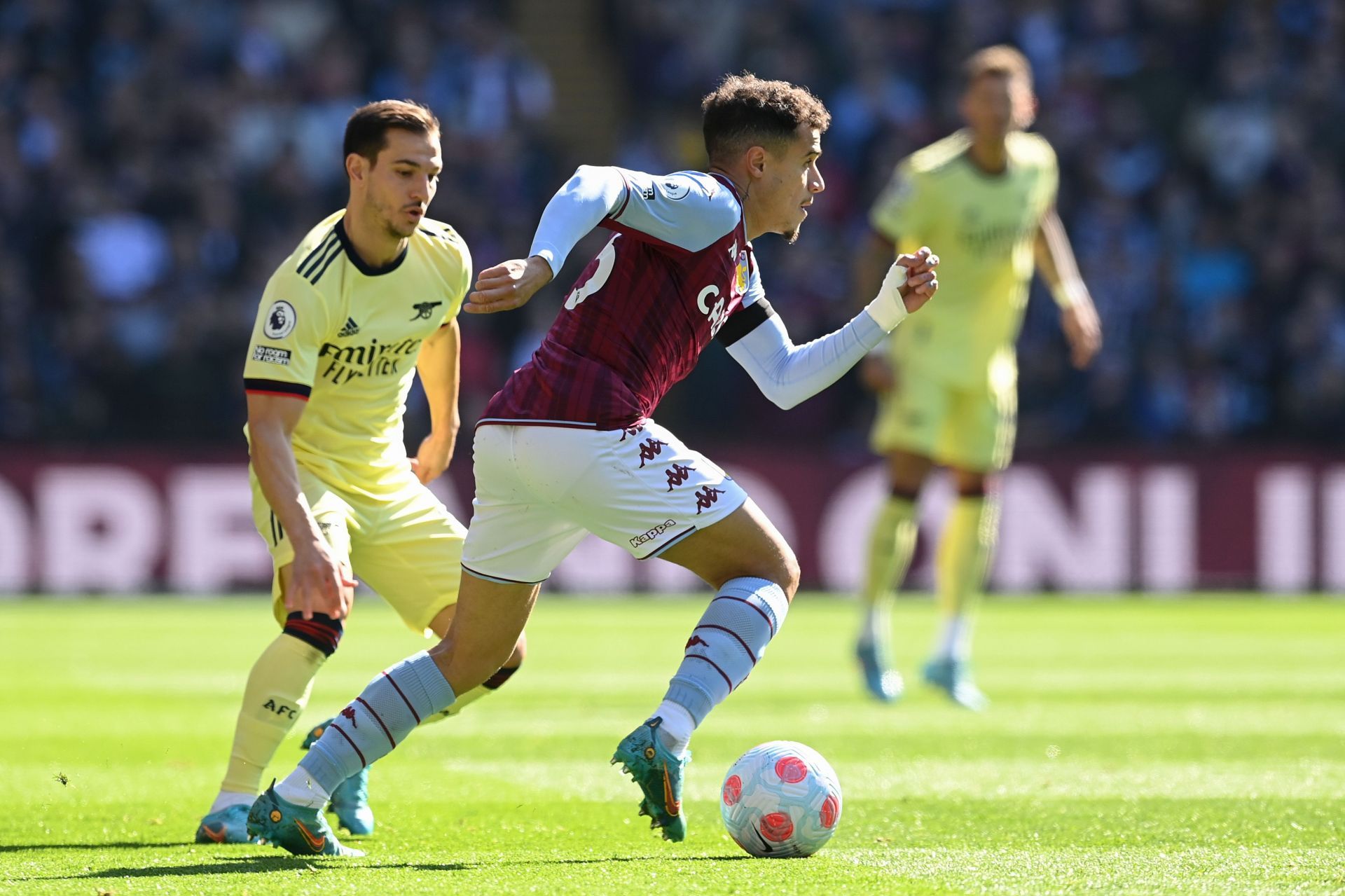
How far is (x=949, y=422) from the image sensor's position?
960 cm

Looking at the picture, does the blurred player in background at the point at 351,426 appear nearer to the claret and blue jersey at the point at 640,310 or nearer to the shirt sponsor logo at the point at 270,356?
the shirt sponsor logo at the point at 270,356

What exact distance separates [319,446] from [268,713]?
0.86 m

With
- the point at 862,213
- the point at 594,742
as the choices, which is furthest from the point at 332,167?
the point at 594,742

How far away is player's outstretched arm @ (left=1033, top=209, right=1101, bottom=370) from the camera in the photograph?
364 inches

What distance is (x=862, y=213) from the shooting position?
1822 centimetres

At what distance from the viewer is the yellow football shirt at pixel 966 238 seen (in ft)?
31.0

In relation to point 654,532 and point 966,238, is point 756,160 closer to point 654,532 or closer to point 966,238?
point 654,532

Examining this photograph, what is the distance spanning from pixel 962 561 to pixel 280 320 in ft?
16.4

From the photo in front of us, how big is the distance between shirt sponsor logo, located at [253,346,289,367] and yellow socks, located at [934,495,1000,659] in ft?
15.7

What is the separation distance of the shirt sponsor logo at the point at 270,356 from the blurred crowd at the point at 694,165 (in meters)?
11.2

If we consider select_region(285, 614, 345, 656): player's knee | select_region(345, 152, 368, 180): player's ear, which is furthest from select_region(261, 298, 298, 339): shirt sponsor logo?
select_region(285, 614, 345, 656): player's knee

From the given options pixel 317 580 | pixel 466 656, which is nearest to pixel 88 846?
pixel 317 580

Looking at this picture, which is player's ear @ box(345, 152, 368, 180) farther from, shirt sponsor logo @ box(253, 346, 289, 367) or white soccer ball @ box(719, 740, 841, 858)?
white soccer ball @ box(719, 740, 841, 858)

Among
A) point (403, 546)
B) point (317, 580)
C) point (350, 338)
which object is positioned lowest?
point (317, 580)
